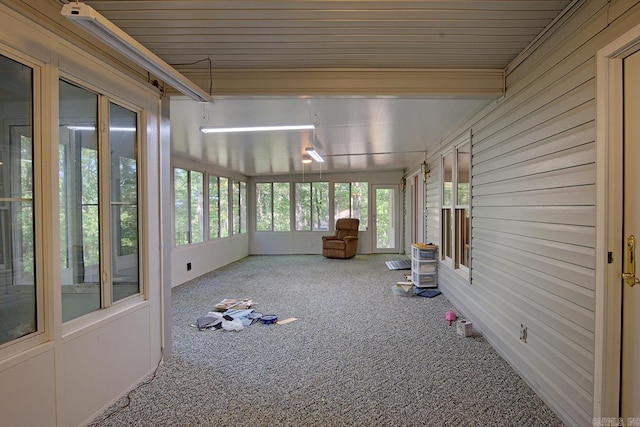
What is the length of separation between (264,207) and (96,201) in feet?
25.6

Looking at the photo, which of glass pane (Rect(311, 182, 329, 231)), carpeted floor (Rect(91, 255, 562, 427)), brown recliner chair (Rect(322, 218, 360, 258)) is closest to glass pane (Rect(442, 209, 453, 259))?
carpeted floor (Rect(91, 255, 562, 427))

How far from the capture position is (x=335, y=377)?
8.45ft

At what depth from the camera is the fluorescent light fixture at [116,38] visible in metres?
1.40

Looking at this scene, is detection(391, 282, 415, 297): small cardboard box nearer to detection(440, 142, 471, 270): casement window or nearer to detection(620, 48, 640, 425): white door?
detection(440, 142, 471, 270): casement window

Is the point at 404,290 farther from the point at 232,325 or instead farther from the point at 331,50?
the point at 331,50

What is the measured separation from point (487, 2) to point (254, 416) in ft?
9.09

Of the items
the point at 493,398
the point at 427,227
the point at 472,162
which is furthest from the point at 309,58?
the point at 427,227

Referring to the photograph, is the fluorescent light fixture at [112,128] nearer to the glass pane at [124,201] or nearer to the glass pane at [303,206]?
the glass pane at [124,201]

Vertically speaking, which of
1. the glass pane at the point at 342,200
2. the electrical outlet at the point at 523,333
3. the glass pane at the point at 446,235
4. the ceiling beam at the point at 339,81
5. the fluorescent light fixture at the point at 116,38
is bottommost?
the electrical outlet at the point at 523,333

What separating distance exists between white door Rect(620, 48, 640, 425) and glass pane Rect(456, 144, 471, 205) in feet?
8.28

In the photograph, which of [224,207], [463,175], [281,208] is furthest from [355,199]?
[463,175]

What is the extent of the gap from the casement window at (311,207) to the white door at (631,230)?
27.5 feet

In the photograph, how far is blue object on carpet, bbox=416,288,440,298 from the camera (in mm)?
5020

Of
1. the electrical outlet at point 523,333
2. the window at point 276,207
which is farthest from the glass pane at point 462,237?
the window at point 276,207
